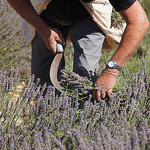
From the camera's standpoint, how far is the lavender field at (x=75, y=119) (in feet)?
4.12

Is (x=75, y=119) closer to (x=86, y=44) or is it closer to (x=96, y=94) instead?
(x=96, y=94)

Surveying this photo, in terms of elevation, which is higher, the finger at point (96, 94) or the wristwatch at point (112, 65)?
the wristwatch at point (112, 65)

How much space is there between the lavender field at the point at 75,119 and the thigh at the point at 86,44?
0.85ft

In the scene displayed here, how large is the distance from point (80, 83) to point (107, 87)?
213 millimetres

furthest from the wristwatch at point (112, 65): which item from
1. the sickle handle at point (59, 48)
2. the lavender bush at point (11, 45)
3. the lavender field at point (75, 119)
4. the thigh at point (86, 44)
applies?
the lavender bush at point (11, 45)

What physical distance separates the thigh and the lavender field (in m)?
0.26

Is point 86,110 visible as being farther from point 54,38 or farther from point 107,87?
point 54,38

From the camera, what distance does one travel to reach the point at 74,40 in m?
2.42

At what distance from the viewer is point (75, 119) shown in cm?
181

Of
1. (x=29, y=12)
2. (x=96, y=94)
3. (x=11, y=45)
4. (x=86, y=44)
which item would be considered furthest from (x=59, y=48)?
(x=11, y=45)

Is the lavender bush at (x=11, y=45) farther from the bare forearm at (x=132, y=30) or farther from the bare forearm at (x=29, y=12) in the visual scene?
the bare forearm at (x=132, y=30)

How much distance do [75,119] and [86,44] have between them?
0.78 metres

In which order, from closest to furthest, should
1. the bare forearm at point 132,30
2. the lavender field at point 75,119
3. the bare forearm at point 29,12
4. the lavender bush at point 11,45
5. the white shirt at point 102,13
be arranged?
1. the lavender field at point 75,119
2. the bare forearm at point 132,30
3. the white shirt at point 102,13
4. the bare forearm at point 29,12
5. the lavender bush at point 11,45

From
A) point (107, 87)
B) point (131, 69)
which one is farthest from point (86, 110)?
point (131, 69)
